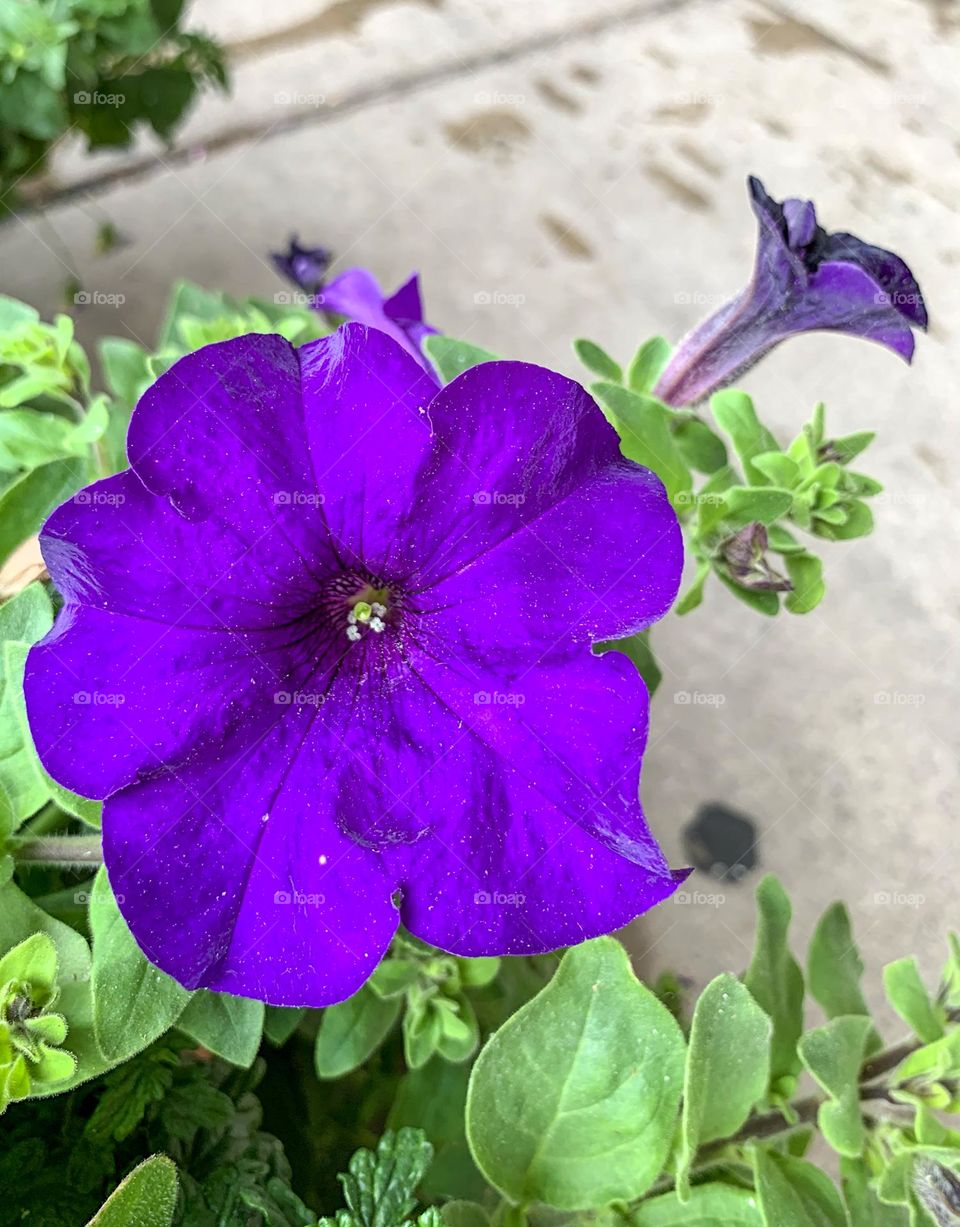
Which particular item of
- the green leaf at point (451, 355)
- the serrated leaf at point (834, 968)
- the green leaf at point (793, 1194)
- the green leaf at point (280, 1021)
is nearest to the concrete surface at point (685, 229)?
the serrated leaf at point (834, 968)

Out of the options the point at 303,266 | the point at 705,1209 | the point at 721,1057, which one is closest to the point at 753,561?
the point at 721,1057

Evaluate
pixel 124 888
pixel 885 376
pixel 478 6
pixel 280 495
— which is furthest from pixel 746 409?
pixel 478 6

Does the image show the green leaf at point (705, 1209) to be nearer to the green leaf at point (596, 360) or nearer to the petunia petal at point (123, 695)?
the petunia petal at point (123, 695)

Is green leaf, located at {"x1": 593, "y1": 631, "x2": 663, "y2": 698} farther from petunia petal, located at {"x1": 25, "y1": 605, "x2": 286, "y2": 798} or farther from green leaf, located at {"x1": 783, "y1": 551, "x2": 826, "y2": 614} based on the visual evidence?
petunia petal, located at {"x1": 25, "y1": 605, "x2": 286, "y2": 798}

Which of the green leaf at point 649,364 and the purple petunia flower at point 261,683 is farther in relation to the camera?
the green leaf at point 649,364

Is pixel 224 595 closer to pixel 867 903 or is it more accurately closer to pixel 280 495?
pixel 280 495

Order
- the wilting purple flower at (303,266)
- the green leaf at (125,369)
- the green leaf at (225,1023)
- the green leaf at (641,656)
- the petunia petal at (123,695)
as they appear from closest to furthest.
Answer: the petunia petal at (123,695) → the green leaf at (225,1023) → the green leaf at (641,656) → the green leaf at (125,369) → the wilting purple flower at (303,266)

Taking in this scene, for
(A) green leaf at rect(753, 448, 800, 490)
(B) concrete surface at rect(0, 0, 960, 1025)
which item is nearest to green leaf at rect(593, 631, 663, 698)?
(A) green leaf at rect(753, 448, 800, 490)
